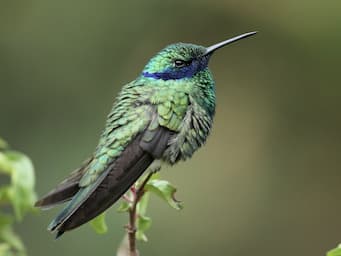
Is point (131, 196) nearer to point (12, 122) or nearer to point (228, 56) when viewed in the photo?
point (12, 122)

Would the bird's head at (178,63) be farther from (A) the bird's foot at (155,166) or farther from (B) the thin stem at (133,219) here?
(B) the thin stem at (133,219)

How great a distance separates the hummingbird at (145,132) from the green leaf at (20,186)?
6 cm

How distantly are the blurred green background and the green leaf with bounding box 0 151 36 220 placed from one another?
3831 millimetres

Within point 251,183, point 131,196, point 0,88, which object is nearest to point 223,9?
point 251,183

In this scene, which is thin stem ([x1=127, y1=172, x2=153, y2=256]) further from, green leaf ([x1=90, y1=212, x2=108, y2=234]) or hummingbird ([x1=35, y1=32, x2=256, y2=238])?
green leaf ([x1=90, y1=212, x2=108, y2=234])

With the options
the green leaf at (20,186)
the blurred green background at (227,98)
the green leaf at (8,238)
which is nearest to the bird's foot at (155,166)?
the green leaf at (20,186)

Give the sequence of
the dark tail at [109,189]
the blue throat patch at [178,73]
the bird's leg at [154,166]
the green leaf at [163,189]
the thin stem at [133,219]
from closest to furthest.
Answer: the thin stem at [133,219]
the dark tail at [109,189]
the green leaf at [163,189]
the bird's leg at [154,166]
the blue throat patch at [178,73]

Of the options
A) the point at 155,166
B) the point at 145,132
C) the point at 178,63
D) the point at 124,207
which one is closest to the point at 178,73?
the point at 178,63

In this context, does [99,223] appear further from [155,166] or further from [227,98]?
[227,98]

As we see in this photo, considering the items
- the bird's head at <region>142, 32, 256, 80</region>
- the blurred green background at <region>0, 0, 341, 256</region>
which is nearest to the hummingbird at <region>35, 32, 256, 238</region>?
the bird's head at <region>142, 32, 256, 80</region>

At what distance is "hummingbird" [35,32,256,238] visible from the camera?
7.89 ft

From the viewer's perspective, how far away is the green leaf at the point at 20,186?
8.02 feet

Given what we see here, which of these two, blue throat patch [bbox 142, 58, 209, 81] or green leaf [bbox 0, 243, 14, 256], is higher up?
blue throat patch [bbox 142, 58, 209, 81]

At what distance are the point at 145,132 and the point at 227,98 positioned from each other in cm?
493
